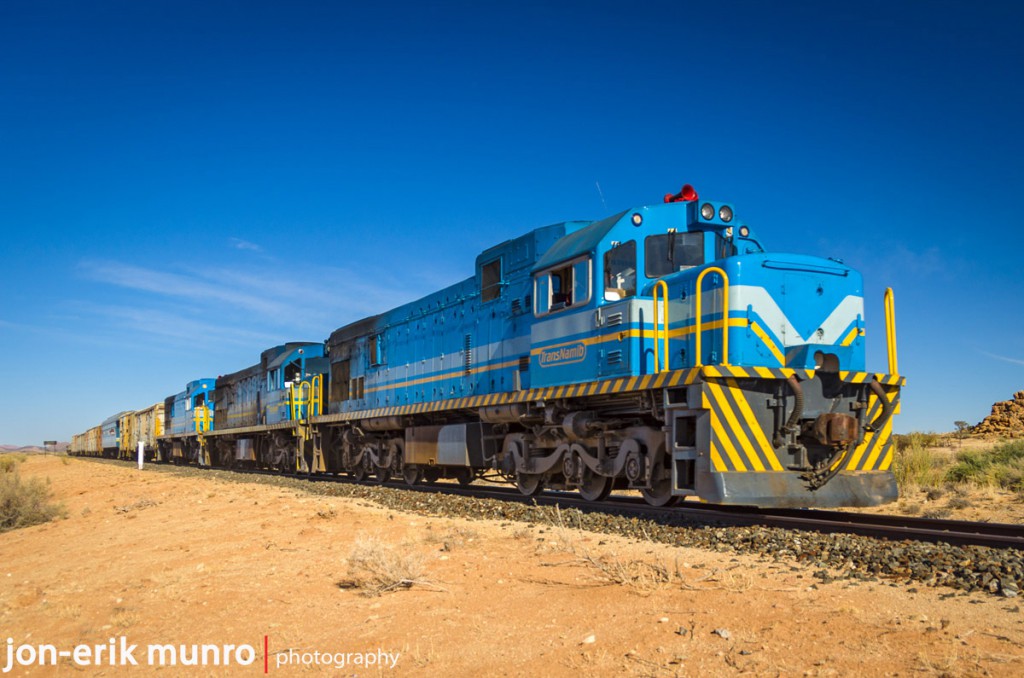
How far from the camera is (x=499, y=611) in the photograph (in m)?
5.70

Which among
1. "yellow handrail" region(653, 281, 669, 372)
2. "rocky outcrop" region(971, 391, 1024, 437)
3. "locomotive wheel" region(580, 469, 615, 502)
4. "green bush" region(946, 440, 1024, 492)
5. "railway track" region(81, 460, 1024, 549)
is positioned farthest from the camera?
"rocky outcrop" region(971, 391, 1024, 437)

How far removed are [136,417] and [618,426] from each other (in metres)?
46.2

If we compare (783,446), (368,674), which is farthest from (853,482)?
(368,674)

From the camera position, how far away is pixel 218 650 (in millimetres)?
5512

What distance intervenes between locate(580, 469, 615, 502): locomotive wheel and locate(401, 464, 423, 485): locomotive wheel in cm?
609

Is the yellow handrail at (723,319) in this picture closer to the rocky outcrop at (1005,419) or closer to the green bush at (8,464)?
the green bush at (8,464)

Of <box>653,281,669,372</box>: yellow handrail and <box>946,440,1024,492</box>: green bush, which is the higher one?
<box>653,281,669,372</box>: yellow handrail

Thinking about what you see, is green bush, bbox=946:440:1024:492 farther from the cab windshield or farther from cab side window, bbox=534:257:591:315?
cab side window, bbox=534:257:591:315

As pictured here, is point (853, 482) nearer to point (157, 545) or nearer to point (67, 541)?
point (157, 545)

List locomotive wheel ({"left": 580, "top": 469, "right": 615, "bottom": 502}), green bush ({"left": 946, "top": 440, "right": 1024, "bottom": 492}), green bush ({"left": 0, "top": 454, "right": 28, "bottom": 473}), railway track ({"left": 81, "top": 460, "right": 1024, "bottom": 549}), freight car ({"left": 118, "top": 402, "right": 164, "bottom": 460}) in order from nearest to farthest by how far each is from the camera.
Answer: railway track ({"left": 81, "top": 460, "right": 1024, "bottom": 549})
locomotive wheel ({"left": 580, "top": 469, "right": 615, "bottom": 502})
green bush ({"left": 946, "top": 440, "right": 1024, "bottom": 492})
green bush ({"left": 0, "top": 454, "right": 28, "bottom": 473})
freight car ({"left": 118, "top": 402, "right": 164, "bottom": 460})

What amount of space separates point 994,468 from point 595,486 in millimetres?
9253

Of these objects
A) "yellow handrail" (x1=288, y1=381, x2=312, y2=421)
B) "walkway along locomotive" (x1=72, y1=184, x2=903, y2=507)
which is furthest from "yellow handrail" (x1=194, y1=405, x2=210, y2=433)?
"walkway along locomotive" (x1=72, y1=184, x2=903, y2=507)

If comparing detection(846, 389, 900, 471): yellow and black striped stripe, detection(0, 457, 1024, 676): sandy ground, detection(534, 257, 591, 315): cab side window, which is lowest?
detection(0, 457, 1024, 676): sandy ground

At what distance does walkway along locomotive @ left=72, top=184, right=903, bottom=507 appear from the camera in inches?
350
